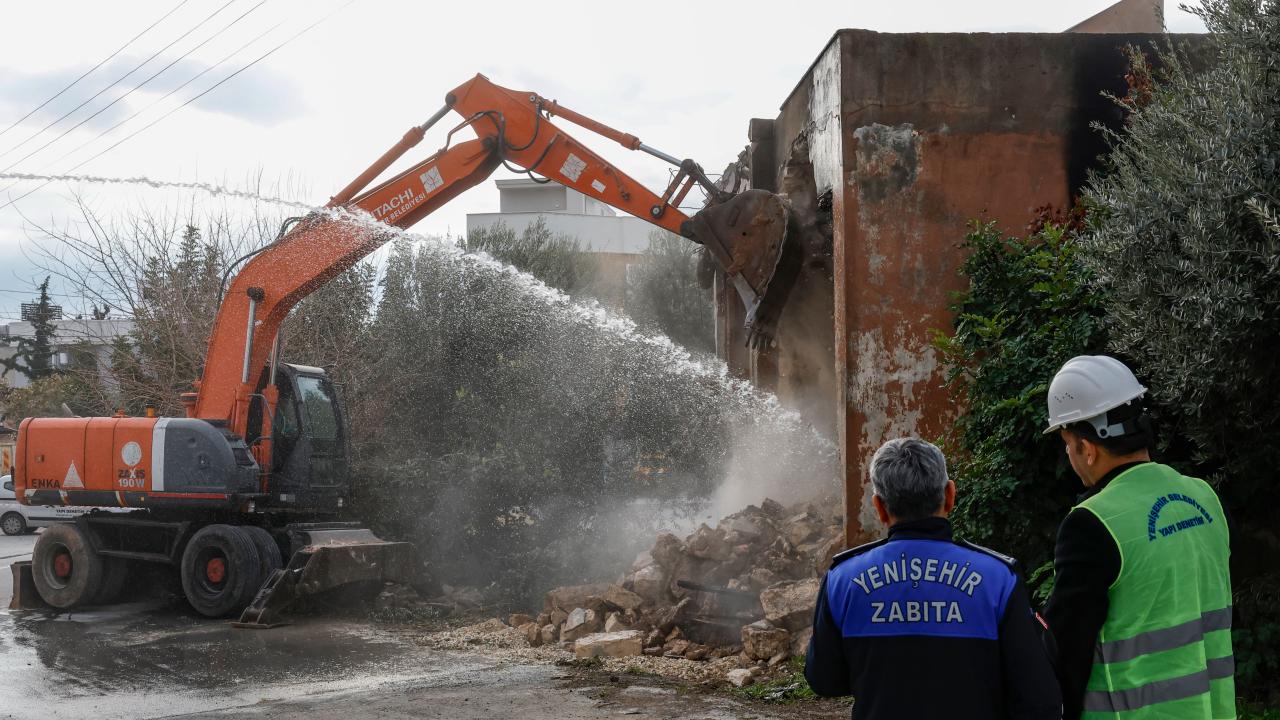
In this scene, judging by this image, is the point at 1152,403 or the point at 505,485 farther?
the point at 505,485

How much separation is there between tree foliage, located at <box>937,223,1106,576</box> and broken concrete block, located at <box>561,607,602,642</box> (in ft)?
10.2

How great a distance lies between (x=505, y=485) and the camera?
1285 centimetres

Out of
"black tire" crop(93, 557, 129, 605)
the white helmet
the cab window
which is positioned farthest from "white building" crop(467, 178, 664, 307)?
the white helmet

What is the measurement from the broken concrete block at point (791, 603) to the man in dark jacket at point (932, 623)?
513 centimetres

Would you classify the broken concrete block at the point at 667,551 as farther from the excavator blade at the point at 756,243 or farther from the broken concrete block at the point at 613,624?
the excavator blade at the point at 756,243

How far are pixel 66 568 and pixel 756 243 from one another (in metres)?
7.81

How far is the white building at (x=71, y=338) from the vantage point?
20562 millimetres

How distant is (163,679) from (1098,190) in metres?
7.11

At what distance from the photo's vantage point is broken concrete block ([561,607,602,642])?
9.05 metres

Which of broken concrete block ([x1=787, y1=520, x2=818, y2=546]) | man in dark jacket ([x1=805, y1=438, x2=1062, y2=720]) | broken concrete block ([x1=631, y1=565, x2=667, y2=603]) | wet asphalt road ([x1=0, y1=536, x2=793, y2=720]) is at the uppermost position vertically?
man in dark jacket ([x1=805, y1=438, x2=1062, y2=720])

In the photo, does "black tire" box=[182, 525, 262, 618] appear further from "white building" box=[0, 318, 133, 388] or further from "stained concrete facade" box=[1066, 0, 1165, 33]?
"stained concrete facade" box=[1066, 0, 1165, 33]

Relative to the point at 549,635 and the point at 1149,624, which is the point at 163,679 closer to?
the point at 549,635

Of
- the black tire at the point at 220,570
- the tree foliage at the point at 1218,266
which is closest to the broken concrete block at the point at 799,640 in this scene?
the tree foliage at the point at 1218,266

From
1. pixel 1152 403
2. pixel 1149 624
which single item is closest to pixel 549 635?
pixel 1152 403
